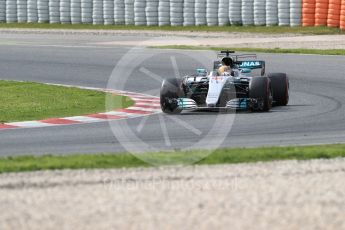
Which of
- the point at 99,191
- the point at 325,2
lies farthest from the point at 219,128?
the point at 325,2

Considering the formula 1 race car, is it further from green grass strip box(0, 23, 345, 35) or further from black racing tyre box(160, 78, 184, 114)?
green grass strip box(0, 23, 345, 35)

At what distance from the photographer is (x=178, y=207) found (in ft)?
30.8

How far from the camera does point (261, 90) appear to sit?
58.2 feet

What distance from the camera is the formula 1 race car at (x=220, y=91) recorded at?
17.8m

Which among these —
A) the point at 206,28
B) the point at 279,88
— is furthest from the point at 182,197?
the point at 206,28

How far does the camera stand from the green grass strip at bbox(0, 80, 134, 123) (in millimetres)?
18487

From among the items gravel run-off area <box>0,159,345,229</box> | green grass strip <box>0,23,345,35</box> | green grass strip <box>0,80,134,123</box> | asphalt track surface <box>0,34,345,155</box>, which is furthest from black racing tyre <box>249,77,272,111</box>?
green grass strip <box>0,23,345,35</box>

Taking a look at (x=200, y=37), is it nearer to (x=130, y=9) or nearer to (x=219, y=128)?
(x=130, y=9)

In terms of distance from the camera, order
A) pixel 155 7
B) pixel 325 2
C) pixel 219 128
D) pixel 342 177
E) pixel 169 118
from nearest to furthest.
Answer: pixel 342 177, pixel 219 128, pixel 169 118, pixel 325 2, pixel 155 7

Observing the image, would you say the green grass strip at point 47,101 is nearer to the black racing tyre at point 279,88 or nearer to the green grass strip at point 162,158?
the black racing tyre at point 279,88

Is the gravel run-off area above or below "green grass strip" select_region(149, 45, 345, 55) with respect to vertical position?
above

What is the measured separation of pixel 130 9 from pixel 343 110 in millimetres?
24606

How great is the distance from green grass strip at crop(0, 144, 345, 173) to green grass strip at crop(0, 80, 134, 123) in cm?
520

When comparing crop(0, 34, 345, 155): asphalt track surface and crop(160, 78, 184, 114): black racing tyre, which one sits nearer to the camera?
crop(0, 34, 345, 155): asphalt track surface
